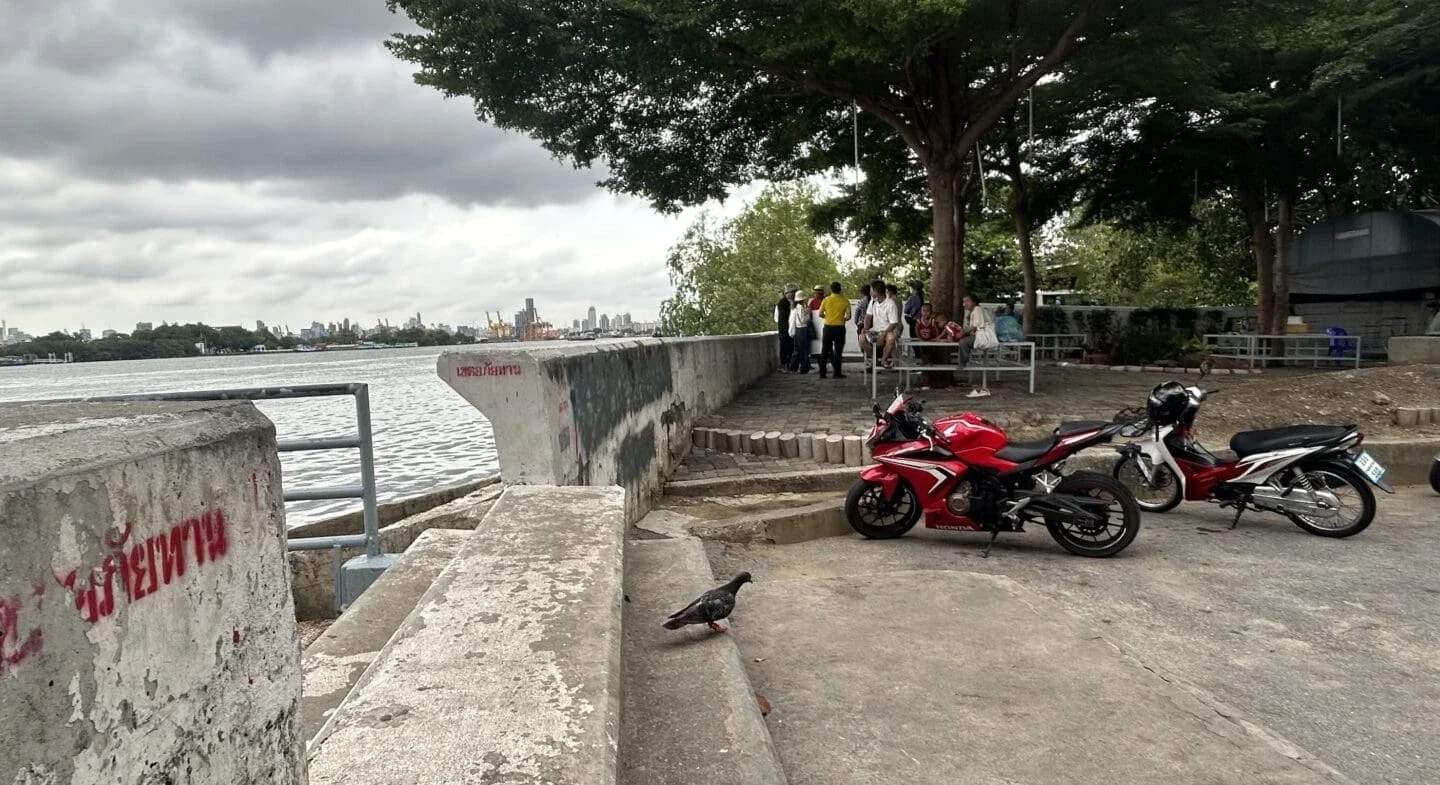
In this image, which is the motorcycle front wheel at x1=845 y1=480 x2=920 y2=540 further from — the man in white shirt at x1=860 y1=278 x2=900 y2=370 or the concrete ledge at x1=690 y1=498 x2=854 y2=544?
the man in white shirt at x1=860 y1=278 x2=900 y2=370

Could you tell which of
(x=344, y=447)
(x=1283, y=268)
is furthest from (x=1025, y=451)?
(x=1283, y=268)

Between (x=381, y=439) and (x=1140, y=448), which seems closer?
(x=1140, y=448)

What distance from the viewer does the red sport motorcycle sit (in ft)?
18.9

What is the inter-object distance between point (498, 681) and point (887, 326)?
10.3 meters

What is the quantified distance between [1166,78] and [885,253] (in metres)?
22.0

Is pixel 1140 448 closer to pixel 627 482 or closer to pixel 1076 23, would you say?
pixel 627 482

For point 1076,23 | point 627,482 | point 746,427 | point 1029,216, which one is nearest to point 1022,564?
point 627,482

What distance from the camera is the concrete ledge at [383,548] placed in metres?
5.66

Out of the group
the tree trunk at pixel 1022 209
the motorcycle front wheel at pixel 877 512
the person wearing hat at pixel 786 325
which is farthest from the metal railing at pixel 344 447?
the tree trunk at pixel 1022 209

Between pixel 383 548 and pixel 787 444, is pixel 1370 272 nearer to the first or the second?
pixel 787 444

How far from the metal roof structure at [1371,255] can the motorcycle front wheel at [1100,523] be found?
15973 millimetres

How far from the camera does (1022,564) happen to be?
572cm

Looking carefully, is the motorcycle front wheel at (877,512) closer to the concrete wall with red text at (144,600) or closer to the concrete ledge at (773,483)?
the concrete ledge at (773,483)

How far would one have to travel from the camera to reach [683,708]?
280 centimetres
